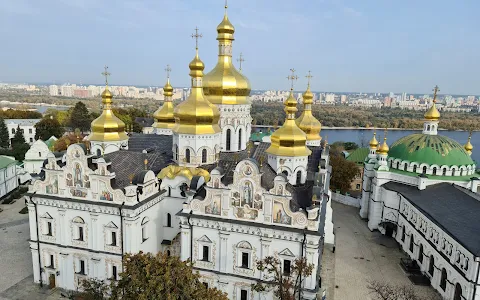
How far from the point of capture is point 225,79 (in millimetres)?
18812

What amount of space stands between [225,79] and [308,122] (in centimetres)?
768

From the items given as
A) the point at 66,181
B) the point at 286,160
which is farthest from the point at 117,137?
the point at 286,160

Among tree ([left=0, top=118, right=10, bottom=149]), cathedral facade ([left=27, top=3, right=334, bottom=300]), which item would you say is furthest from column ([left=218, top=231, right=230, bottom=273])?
tree ([left=0, top=118, right=10, bottom=149])

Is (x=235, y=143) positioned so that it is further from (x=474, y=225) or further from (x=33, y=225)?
(x=474, y=225)

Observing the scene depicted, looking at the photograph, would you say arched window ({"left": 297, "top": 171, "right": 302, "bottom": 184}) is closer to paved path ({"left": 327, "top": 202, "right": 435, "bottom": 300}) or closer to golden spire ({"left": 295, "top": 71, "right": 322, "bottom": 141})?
paved path ({"left": 327, "top": 202, "right": 435, "bottom": 300})

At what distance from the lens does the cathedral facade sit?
12844 millimetres

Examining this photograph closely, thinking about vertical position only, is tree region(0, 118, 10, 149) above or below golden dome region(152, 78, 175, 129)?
below

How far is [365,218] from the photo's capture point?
2533 centimetres

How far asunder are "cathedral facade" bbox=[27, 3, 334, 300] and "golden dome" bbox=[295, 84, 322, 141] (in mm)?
5057

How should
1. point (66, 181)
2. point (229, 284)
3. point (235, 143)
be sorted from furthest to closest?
1. point (235, 143)
2. point (66, 181)
3. point (229, 284)

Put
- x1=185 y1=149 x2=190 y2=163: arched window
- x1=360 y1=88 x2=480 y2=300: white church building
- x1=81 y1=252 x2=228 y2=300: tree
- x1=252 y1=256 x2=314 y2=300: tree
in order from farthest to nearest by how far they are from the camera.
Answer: x1=185 y1=149 x2=190 y2=163: arched window < x1=360 y1=88 x2=480 y2=300: white church building < x1=252 y1=256 x2=314 y2=300: tree < x1=81 y1=252 x2=228 y2=300: tree

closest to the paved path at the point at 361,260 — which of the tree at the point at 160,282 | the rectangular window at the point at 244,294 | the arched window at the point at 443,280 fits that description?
the arched window at the point at 443,280

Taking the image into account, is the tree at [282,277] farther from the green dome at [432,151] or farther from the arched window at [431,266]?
the green dome at [432,151]

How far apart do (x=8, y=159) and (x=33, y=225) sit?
17.8 m
